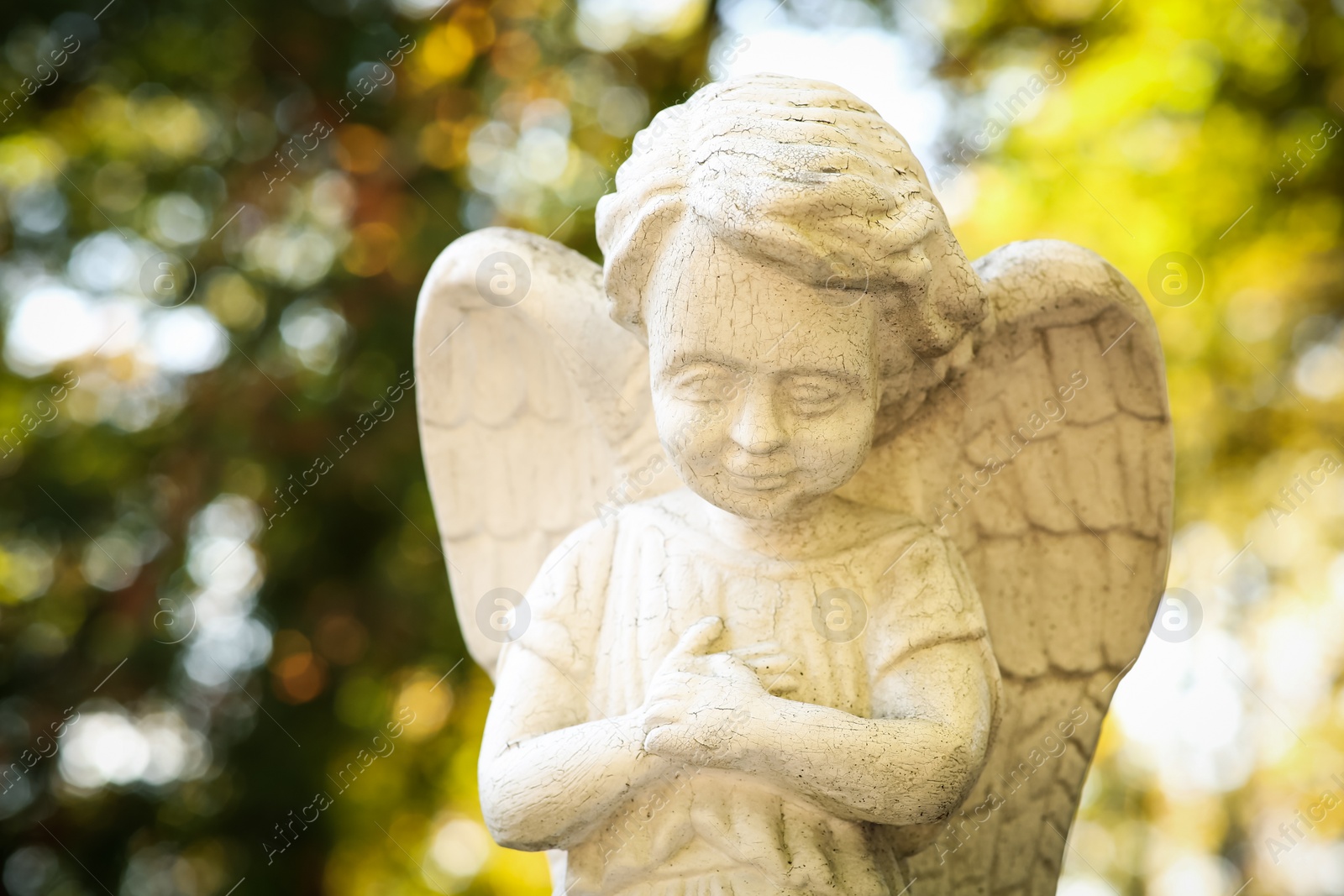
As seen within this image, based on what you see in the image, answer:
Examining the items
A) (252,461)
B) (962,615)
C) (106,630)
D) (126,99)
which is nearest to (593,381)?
(962,615)

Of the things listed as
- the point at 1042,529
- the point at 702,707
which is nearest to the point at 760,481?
the point at 702,707

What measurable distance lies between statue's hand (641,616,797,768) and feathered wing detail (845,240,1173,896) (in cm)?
50

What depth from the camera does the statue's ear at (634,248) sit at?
1.76 m

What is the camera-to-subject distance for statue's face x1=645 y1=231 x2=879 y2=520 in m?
1.72

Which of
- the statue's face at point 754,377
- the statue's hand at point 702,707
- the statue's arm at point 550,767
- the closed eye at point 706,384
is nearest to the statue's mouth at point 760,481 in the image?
the statue's face at point 754,377

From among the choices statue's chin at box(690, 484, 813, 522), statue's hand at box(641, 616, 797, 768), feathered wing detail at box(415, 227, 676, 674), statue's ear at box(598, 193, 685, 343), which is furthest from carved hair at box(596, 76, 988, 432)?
statue's hand at box(641, 616, 797, 768)

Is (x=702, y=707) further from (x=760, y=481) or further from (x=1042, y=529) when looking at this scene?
(x=1042, y=529)

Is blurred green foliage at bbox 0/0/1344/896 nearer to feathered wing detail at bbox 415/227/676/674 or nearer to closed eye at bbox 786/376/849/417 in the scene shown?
feathered wing detail at bbox 415/227/676/674

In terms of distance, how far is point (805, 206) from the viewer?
1.65 meters

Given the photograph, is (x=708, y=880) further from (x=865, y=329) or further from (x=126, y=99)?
(x=126, y=99)

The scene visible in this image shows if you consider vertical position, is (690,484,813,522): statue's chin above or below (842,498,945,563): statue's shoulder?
above

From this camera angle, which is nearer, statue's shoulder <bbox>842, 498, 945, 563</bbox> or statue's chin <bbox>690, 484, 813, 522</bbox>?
statue's chin <bbox>690, 484, 813, 522</bbox>

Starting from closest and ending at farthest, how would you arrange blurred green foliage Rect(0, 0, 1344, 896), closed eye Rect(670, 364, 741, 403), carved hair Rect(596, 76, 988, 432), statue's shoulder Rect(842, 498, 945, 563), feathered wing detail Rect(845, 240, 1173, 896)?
1. carved hair Rect(596, 76, 988, 432)
2. closed eye Rect(670, 364, 741, 403)
3. statue's shoulder Rect(842, 498, 945, 563)
4. feathered wing detail Rect(845, 240, 1173, 896)
5. blurred green foliage Rect(0, 0, 1344, 896)

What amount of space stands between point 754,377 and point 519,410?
2.64ft
